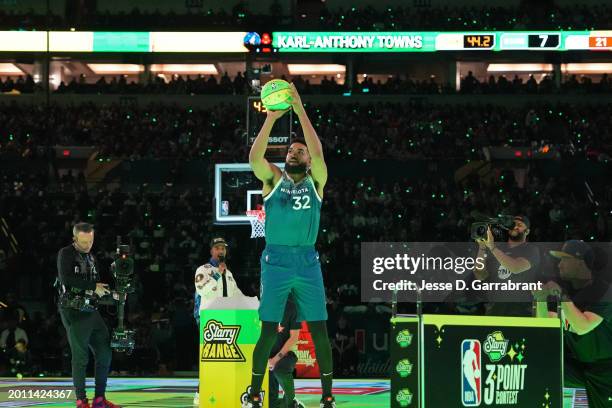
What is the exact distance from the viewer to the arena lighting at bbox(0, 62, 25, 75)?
43.5 metres

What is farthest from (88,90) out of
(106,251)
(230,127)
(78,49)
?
(106,251)

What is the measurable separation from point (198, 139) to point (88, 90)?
25.4 feet

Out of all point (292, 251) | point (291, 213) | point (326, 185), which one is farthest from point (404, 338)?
point (326, 185)

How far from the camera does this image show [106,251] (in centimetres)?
2319

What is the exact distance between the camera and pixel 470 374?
25.0 ft

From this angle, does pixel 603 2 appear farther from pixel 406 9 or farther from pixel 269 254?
pixel 269 254

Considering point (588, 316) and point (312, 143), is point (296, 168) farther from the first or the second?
point (588, 316)

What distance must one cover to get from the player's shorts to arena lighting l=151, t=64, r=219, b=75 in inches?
1475

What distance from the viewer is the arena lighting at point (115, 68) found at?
44219 millimetres

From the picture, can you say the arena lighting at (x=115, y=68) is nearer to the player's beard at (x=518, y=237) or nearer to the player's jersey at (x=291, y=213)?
the player's beard at (x=518, y=237)

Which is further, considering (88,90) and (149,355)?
(88,90)

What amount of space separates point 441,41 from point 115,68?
53.9ft

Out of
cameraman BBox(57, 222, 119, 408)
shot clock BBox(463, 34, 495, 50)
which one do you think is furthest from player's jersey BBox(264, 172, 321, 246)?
shot clock BBox(463, 34, 495, 50)

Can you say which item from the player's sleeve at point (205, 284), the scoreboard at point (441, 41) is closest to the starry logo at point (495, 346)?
the player's sleeve at point (205, 284)
